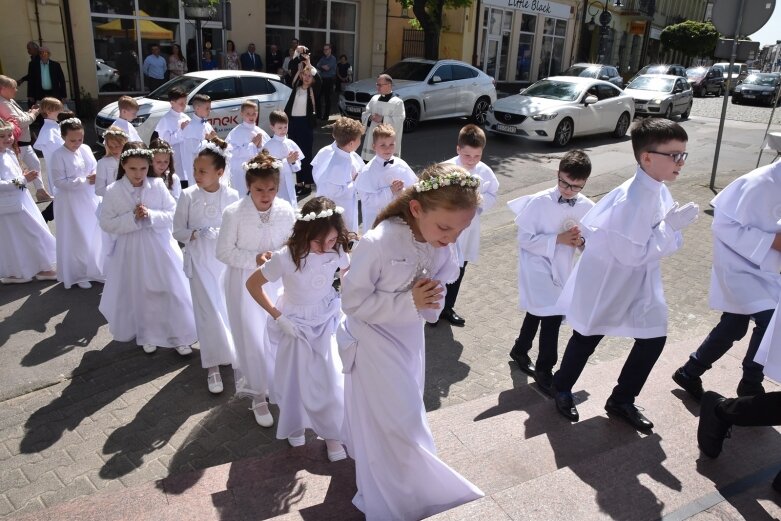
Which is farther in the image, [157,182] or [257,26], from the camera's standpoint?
[257,26]

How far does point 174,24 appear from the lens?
18672mm

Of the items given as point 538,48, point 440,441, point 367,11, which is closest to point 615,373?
point 440,441

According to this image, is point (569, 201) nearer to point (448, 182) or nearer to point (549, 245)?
point (549, 245)

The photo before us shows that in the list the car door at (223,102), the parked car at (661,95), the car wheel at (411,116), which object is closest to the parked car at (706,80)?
the parked car at (661,95)

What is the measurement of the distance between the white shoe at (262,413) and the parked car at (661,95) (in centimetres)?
1917

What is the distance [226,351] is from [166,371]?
2.21 feet

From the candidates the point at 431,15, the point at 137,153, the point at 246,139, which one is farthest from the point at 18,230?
the point at 431,15

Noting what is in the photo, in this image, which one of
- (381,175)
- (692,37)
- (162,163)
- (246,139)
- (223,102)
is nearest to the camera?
(162,163)

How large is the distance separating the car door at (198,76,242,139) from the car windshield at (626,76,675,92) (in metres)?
14.6

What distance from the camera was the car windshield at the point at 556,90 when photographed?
16203 millimetres

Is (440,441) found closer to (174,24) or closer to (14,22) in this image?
(14,22)

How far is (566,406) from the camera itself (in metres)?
4.13

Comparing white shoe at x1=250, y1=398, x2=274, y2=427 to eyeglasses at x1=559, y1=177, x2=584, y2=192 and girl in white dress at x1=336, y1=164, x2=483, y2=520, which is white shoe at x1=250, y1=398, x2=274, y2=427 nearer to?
girl in white dress at x1=336, y1=164, x2=483, y2=520

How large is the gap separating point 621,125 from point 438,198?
54.2ft
